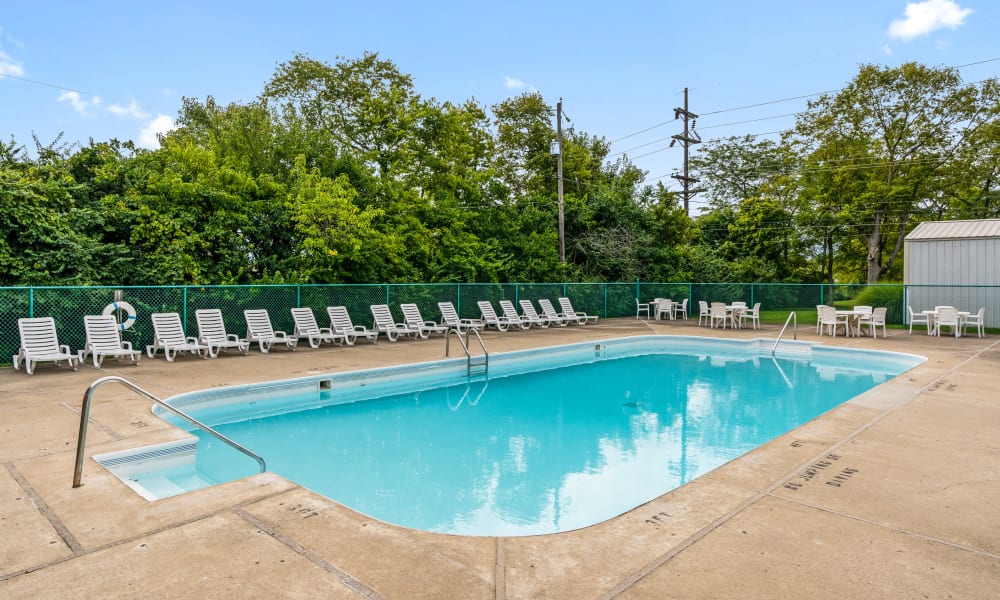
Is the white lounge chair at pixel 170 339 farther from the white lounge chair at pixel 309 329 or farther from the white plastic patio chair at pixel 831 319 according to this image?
the white plastic patio chair at pixel 831 319

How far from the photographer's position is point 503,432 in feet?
22.9

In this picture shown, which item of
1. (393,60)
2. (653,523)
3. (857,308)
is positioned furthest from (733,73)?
(653,523)

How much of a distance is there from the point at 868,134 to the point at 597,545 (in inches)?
1160

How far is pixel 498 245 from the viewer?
1936 centimetres

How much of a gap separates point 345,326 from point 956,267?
58.7 feet

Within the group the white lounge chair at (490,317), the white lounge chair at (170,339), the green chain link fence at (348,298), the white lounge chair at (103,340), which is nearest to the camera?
the white lounge chair at (103,340)

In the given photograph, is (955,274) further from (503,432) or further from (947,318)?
(503,432)

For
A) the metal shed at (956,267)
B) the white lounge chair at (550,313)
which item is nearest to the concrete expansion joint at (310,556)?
the white lounge chair at (550,313)

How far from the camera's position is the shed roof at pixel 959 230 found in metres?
16.9

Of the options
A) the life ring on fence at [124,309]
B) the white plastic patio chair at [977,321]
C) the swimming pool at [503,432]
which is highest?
the life ring on fence at [124,309]

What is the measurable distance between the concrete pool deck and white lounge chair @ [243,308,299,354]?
6.24 meters

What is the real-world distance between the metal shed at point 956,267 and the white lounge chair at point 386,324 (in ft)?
49.7

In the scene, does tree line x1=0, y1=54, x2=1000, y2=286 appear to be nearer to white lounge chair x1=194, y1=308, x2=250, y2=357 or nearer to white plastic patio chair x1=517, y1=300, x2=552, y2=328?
white lounge chair x1=194, y1=308, x2=250, y2=357

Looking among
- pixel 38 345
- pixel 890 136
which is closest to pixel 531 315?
pixel 38 345
